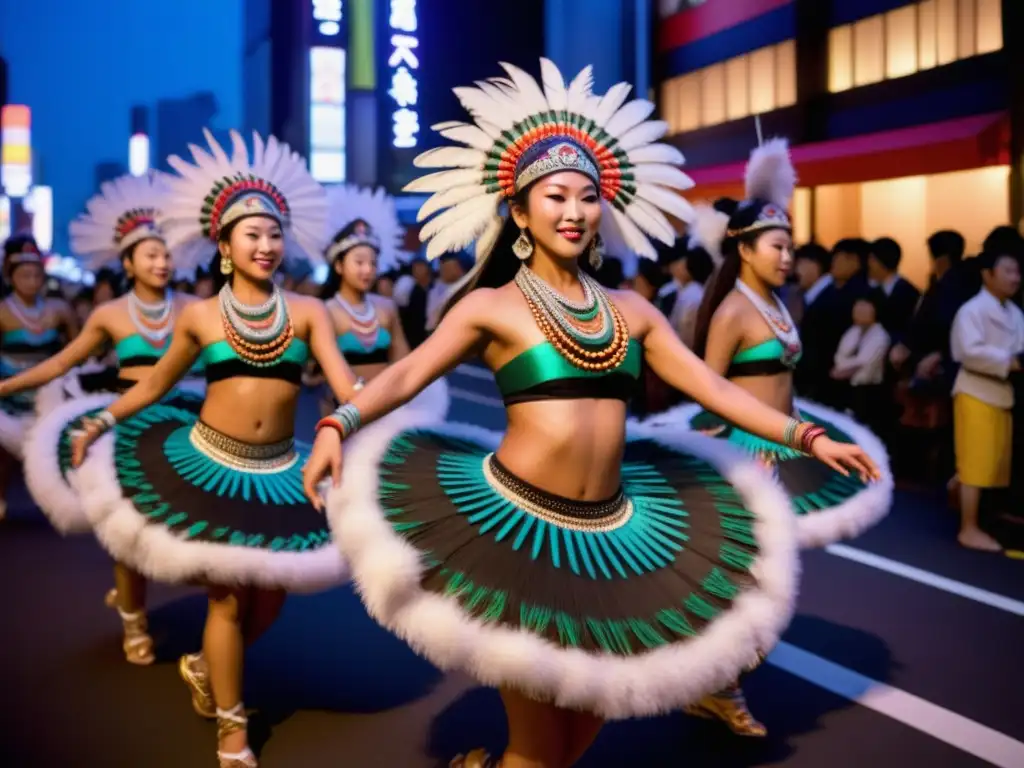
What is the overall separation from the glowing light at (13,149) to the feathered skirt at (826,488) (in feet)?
197

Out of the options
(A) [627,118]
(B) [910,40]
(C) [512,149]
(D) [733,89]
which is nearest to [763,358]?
(A) [627,118]

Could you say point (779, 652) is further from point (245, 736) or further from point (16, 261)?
point (16, 261)

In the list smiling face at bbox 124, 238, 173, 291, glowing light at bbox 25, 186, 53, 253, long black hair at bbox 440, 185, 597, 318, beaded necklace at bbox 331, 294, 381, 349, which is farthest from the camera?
glowing light at bbox 25, 186, 53, 253

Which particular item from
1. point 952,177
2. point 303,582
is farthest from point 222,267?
point 952,177

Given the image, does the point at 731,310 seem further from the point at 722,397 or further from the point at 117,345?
the point at 117,345

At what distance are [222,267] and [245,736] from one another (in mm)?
1868

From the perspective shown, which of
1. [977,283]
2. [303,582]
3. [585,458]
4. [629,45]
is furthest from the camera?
[629,45]

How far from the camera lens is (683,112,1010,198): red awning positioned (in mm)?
15797

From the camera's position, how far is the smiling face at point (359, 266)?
7395 millimetres

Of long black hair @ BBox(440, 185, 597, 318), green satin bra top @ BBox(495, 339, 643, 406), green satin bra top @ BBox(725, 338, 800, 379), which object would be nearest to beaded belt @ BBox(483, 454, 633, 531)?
green satin bra top @ BBox(495, 339, 643, 406)

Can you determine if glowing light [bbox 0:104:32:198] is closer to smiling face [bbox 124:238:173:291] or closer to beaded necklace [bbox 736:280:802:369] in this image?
smiling face [bbox 124:238:173:291]

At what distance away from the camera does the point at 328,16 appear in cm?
3475

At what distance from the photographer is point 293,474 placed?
458 cm

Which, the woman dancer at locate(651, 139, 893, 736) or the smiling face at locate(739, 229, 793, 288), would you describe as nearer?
the woman dancer at locate(651, 139, 893, 736)
